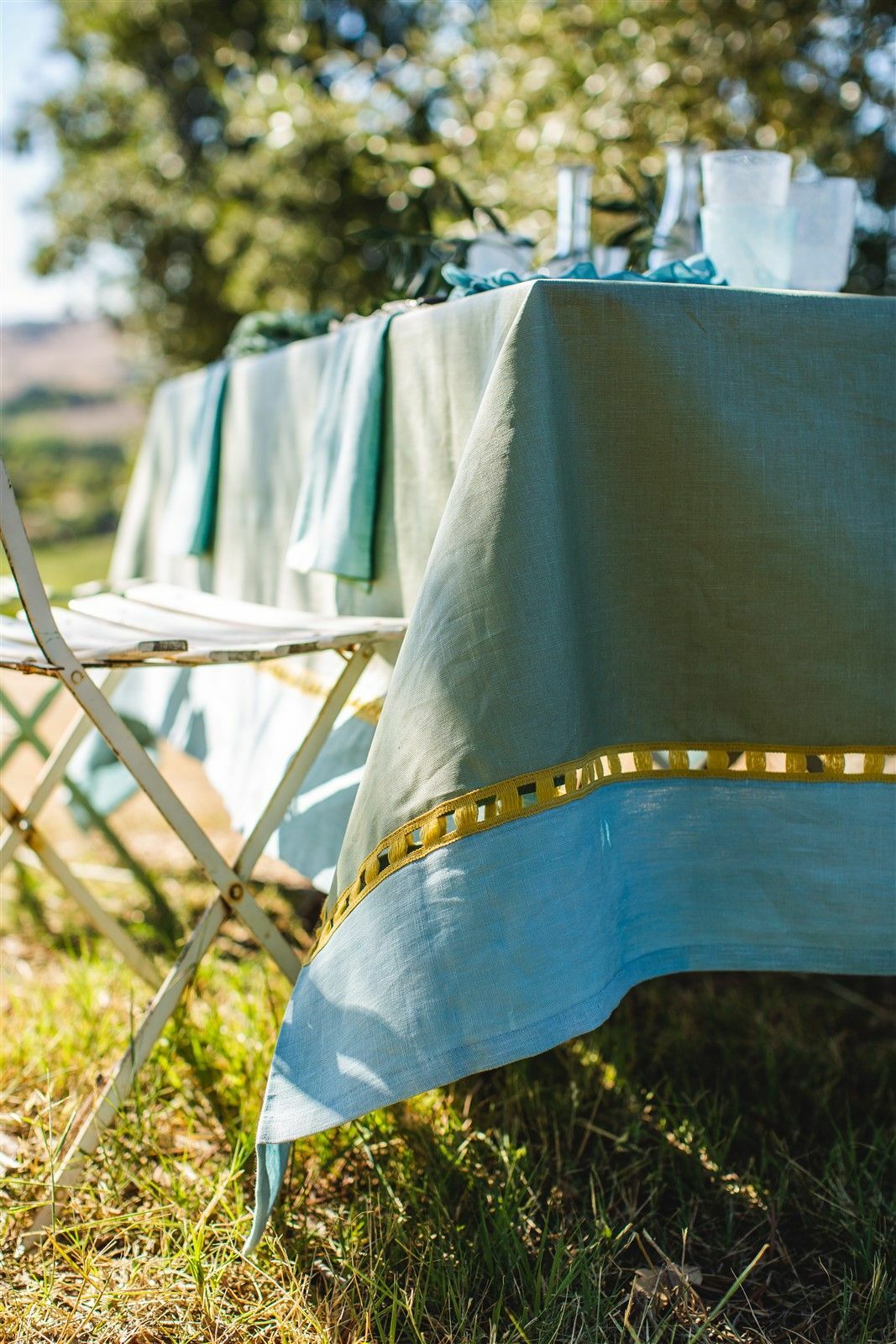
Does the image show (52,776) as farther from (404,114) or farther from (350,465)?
(404,114)

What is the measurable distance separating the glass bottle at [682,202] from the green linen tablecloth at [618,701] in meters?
0.56

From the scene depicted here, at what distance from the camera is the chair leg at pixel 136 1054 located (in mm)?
1314

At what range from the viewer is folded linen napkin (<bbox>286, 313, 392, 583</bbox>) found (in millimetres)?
1537

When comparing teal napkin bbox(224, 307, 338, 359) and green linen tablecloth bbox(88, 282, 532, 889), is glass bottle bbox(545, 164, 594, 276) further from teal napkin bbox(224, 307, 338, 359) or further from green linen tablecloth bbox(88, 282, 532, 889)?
teal napkin bbox(224, 307, 338, 359)

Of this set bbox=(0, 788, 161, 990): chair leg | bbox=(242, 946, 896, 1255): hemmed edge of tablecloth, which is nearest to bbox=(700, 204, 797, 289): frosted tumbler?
bbox=(242, 946, 896, 1255): hemmed edge of tablecloth

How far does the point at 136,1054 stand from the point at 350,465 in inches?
31.9

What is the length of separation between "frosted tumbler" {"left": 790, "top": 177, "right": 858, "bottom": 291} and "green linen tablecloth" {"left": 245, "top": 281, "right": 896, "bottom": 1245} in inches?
19.3

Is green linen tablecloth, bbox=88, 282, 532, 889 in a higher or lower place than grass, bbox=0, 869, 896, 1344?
higher

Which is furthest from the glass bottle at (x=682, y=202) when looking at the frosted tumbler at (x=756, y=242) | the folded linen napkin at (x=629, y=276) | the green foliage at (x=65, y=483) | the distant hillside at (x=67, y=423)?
the green foliage at (x=65, y=483)

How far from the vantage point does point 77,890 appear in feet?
5.70

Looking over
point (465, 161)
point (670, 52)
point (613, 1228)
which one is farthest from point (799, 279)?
point (465, 161)

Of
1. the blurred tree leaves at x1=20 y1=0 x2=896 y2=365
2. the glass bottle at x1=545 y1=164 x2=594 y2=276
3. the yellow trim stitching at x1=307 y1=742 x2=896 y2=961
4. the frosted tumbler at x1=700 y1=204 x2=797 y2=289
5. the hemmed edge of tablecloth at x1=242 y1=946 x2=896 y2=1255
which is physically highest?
the blurred tree leaves at x1=20 y1=0 x2=896 y2=365


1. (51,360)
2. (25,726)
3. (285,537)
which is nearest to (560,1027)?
(285,537)

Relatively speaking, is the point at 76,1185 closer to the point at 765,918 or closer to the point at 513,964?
the point at 513,964
